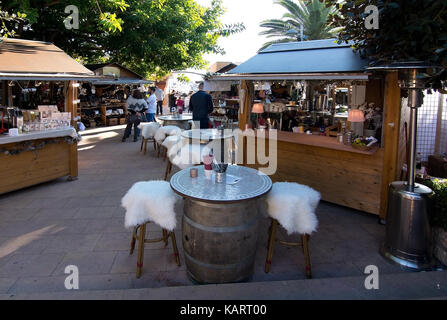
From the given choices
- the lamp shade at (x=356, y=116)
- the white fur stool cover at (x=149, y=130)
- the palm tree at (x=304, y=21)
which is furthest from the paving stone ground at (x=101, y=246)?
the palm tree at (x=304, y=21)

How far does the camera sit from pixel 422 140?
22.2 ft

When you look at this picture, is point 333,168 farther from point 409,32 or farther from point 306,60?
point 409,32

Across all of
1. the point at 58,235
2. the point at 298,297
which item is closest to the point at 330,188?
the point at 298,297

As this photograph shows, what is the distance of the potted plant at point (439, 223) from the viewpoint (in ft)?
11.4

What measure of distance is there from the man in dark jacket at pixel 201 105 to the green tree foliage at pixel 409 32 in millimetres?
4185

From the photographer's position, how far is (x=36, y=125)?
19.1ft

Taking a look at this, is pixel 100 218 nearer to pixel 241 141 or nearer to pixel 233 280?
pixel 233 280

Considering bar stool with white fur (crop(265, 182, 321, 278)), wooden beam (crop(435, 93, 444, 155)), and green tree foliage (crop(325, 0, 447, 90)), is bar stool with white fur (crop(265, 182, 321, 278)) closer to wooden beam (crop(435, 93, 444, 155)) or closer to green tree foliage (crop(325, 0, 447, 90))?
green tree foliage (crop(325, 0, 447, 90))

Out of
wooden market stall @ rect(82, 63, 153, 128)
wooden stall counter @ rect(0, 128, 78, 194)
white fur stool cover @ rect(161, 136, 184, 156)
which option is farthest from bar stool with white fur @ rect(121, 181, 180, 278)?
wooden market stall @ rect(82, 63, 153, 128)

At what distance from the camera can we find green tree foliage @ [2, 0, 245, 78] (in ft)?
28.5

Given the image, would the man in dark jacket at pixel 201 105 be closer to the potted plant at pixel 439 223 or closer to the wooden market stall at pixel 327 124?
the wooden market stall at pixel 327 124

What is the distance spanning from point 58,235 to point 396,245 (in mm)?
4042

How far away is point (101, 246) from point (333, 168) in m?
3.56

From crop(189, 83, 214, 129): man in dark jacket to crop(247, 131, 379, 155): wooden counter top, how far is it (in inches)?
89.4
